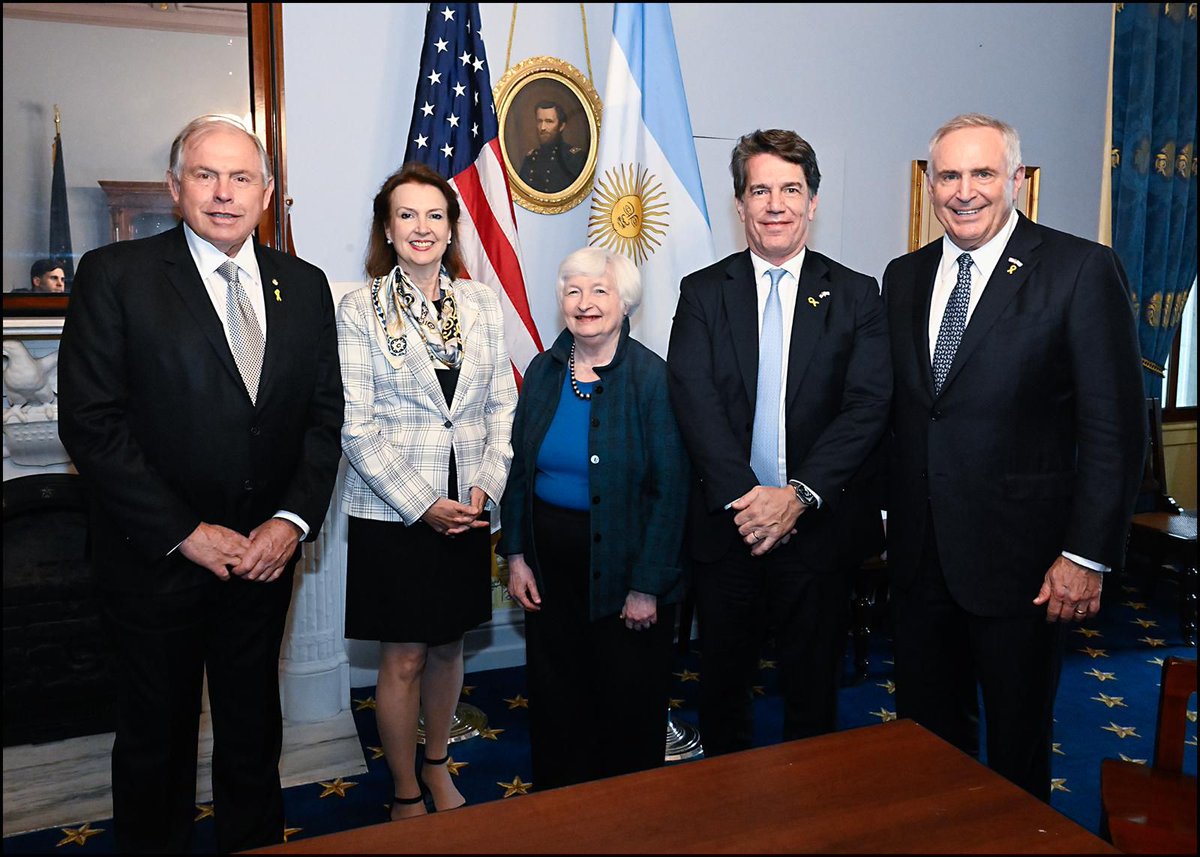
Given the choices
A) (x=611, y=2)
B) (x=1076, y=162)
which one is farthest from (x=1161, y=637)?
(x=611, y=2)

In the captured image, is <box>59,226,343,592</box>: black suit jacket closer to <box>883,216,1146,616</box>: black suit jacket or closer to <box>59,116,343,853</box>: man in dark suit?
<box>59,116,343,853</box>: man in dark suit

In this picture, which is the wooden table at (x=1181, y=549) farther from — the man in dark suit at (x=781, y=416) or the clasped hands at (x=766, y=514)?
the clasped hands at (x=766, y=514)

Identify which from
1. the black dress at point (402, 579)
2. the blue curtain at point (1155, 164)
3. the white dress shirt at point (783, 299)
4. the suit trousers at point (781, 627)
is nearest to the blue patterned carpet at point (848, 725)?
the black dress at point (402, 579)

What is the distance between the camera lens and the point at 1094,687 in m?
3.56

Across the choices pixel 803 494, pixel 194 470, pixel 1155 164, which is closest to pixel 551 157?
pixel 803 494

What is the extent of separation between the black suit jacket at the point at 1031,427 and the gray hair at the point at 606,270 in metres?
0.71

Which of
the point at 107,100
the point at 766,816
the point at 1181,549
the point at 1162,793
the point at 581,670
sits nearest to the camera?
the point at 766,816

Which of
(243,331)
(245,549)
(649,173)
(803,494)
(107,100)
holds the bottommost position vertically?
(245,549)

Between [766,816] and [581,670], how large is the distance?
1.07m

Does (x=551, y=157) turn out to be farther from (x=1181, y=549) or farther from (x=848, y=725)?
(x=1181, y=549)

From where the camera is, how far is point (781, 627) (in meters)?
2.34

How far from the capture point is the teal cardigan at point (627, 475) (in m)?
2.26

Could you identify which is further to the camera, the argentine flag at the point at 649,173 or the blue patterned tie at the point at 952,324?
the argentine flag at the point at 649,173

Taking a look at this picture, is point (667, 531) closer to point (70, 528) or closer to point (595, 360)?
point (595, 360)
